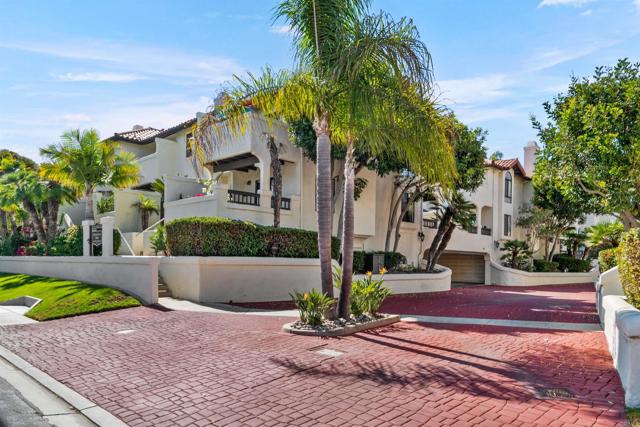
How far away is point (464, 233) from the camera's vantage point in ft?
100

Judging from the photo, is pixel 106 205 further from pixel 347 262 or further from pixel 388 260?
pixel 347 262

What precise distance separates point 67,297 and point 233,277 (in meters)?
4.97

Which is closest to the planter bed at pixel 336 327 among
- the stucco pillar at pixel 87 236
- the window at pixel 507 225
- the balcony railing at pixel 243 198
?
the balcony railing at pixel 243 198

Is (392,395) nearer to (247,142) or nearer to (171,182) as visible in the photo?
(247,142)

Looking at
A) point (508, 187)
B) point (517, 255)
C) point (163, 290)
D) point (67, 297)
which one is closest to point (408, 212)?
point (517, 255)

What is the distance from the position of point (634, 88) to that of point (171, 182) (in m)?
18.2

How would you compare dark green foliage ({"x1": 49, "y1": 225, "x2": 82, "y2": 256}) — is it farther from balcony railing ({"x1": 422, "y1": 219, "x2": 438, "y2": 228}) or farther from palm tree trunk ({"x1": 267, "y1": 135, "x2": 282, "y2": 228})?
balcony railing ({"x1": 422, "y1": 219, "x2": 438, "y2": 228})

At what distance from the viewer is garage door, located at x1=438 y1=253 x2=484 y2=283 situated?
34250mm

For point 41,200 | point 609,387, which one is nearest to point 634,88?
point 609,387

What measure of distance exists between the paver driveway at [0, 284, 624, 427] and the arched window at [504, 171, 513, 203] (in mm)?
26654

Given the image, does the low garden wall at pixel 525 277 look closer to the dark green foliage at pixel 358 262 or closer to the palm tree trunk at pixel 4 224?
the dark green foliage at pixel 358 262

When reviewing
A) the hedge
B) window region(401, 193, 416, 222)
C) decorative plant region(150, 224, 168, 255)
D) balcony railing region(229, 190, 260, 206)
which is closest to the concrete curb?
the hedge

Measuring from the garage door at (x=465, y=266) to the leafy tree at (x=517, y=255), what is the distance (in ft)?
6.24

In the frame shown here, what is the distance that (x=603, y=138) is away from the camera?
41.8 ft
